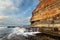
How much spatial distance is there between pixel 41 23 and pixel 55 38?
48.2 inches

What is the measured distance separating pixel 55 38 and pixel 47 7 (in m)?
1.77

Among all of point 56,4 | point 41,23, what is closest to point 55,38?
point 41,23

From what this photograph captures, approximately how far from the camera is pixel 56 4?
6859mm

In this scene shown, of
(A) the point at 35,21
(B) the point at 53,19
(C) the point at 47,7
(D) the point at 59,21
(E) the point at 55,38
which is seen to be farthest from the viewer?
(A) the point at 35,21

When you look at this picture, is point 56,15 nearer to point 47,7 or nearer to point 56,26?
point 56,26

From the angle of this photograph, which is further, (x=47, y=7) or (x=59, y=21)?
(x=47, y=7)

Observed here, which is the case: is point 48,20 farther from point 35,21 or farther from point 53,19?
point 35,21

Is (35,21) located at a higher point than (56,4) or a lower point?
lower

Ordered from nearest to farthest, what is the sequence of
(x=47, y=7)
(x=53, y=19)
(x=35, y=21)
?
(x=53, y=19) → (x=47, y=7) → (x=35, y=21)

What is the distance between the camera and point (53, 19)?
6.78m

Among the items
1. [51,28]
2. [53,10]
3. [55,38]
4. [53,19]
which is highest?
[53,10]

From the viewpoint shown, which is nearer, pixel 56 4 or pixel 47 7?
pixel 56 4

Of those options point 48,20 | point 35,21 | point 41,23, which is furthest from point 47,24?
point 35,21

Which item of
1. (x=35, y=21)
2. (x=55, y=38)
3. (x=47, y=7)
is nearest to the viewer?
(x=55, y=38)
